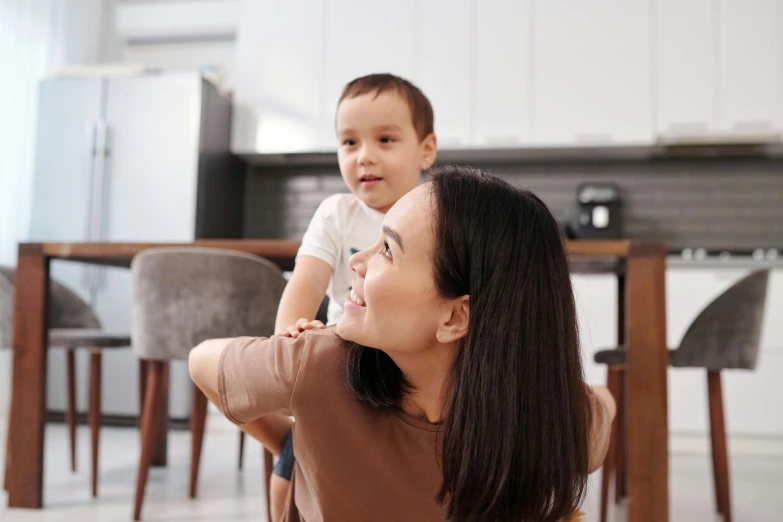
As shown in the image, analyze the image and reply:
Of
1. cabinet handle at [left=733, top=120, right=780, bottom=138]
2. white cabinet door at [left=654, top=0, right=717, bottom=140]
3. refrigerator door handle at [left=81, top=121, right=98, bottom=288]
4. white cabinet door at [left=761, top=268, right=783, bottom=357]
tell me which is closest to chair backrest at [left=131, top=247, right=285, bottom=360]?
refrigerator door handle at [left=81, top=121, right=98, bottom=288]

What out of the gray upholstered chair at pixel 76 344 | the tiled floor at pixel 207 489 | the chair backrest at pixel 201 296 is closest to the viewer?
the chair backrest at pixel 201 296

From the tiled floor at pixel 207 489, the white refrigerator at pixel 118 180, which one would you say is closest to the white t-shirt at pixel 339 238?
the tiled floor at pixel 207 489

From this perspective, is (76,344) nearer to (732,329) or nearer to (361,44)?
(732,329)

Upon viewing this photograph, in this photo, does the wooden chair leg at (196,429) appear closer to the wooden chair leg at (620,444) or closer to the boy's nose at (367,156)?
the boy's nose at (367,156)

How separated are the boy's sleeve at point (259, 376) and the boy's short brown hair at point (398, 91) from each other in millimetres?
651

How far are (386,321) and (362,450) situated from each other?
0.19 metres

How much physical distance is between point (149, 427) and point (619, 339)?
1.68m

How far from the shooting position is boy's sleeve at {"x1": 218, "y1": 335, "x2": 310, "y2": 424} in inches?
37.9

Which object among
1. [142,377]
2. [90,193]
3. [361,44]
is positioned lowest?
[142,377]

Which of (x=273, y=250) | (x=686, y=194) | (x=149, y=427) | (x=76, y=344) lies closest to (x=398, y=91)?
(x=273, y=250)

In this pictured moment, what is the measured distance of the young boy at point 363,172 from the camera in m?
1.44

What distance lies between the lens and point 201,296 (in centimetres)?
192

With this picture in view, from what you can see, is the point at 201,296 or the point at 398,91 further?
the point at 201,296

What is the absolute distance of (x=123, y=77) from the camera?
390cm
